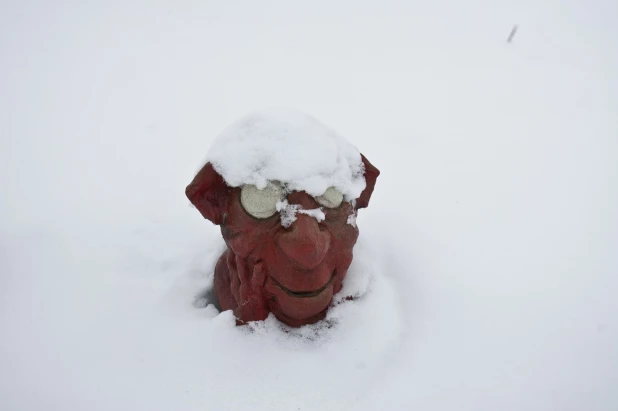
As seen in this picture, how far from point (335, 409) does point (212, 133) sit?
7.04 ft

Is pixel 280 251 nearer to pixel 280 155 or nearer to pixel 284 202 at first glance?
pixel 284 202

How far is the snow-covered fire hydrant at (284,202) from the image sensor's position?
54.2 inches

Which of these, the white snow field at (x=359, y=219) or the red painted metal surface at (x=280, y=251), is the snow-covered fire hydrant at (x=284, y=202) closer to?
the red painted metal surface at (x=280, y=251)

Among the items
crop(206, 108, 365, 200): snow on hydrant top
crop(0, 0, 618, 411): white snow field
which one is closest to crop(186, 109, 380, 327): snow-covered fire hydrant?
crop(206, 108, 365, 200): snow on hydrant top

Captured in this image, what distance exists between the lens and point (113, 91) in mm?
3430

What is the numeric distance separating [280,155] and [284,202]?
166 millimetres

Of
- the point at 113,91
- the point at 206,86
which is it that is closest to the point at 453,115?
the point at 206,86

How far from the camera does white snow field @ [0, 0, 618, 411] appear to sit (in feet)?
4.76

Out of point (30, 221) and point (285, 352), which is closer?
point (285, 352)

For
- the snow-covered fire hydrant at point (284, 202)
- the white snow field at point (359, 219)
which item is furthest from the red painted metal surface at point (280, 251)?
the white snow field at point (359, 219)

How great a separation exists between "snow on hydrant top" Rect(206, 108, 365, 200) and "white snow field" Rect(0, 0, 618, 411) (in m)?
0.58

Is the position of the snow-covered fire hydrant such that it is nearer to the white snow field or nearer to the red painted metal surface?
the red painted metal surface

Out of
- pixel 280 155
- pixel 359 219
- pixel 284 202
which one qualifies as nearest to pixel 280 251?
pixel 284 202

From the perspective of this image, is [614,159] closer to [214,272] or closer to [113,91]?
[214,272]
